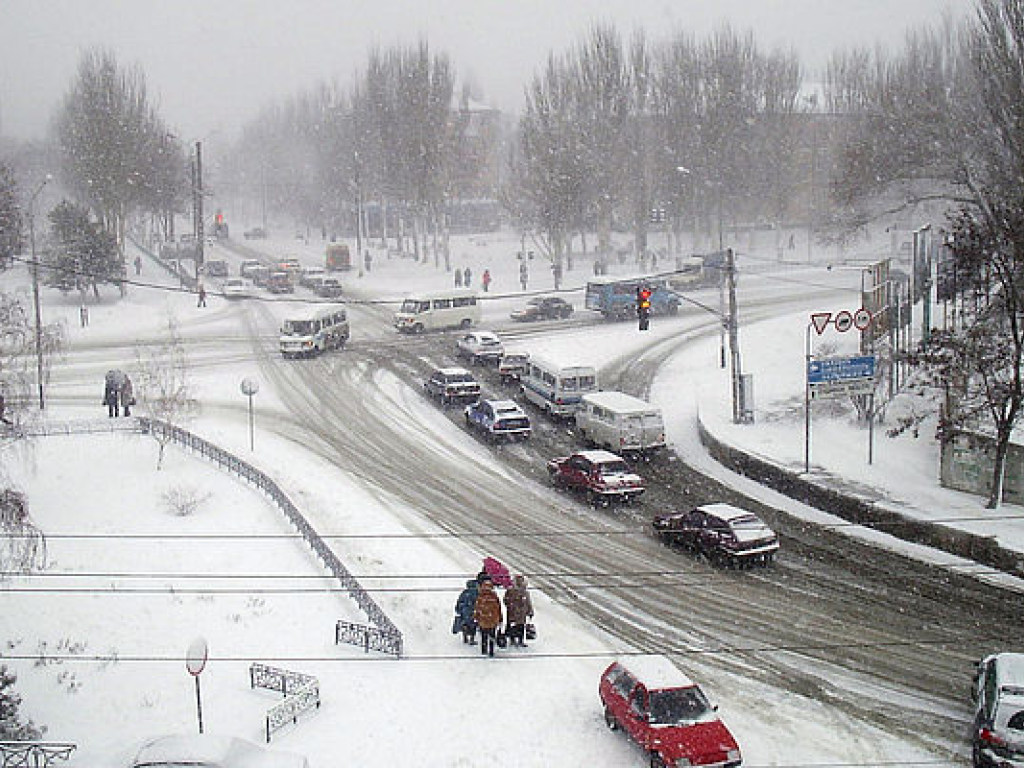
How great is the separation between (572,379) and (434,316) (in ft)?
56.3

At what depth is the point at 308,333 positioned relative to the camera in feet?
146

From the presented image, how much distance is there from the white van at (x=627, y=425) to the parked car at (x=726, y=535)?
707cm

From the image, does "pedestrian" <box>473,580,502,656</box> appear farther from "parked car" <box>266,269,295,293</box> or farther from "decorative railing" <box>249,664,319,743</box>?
"parked car" <box>266,269,295,293</box>

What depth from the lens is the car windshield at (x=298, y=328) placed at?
4431cm

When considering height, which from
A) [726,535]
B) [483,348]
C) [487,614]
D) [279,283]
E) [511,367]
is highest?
[279,283]

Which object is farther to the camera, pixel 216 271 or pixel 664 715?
pixel 216 271

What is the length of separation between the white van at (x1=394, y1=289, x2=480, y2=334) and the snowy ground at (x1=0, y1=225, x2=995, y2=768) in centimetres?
1637

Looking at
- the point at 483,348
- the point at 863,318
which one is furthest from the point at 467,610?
the point at 483,348

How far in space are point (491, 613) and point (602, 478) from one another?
9437mm

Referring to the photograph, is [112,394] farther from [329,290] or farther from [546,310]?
[329,290]

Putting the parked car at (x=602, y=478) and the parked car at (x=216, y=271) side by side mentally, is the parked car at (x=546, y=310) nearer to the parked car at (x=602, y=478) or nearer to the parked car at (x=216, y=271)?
the parked car at (x=602, y=478)

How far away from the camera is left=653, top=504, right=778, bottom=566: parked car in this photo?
22.3 meters

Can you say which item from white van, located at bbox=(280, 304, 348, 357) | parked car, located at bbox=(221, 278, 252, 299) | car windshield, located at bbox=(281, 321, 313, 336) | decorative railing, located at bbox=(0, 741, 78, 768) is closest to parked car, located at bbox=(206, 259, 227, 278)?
parked car, located at bbox=(221, 278, 252, 299)

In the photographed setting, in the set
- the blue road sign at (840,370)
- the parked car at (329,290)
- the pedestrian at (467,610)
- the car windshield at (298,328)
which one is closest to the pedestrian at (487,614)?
the pedestrian at (467,610)
